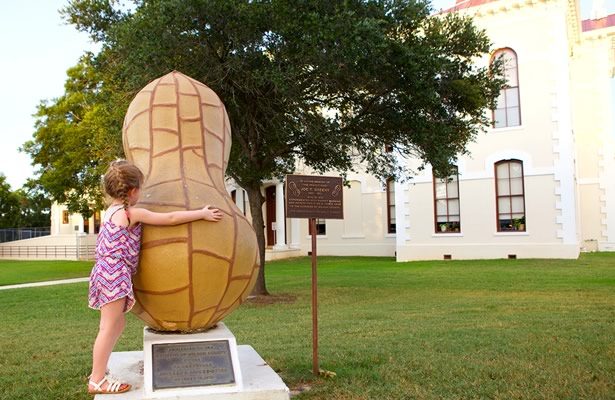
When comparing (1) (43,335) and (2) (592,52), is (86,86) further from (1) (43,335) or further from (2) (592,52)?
(2) (592,52)

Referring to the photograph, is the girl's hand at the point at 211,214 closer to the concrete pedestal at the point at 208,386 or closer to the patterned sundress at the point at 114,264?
the patterned sundress at the point at 114,264

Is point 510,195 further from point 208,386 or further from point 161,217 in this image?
point 161,217

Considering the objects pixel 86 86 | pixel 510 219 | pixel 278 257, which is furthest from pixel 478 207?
pixel 86 86

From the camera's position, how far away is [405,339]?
769 centimetres

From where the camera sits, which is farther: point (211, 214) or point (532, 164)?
point (532, 164)

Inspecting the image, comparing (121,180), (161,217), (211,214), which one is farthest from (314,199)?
(121,180)

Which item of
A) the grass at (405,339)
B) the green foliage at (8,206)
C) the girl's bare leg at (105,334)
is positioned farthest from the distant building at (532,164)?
the green foliage at (8,206)

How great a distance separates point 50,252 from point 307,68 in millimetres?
32877

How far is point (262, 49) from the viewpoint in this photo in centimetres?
1139

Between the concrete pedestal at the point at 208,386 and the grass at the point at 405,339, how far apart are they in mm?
616

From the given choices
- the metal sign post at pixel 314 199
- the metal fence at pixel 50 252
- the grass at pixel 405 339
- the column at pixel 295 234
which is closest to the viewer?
the grass at pixel 405 339

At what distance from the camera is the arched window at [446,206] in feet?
84.1

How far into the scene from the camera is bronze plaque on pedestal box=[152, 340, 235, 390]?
4305 millimetres

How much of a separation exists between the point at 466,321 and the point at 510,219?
16429mm
